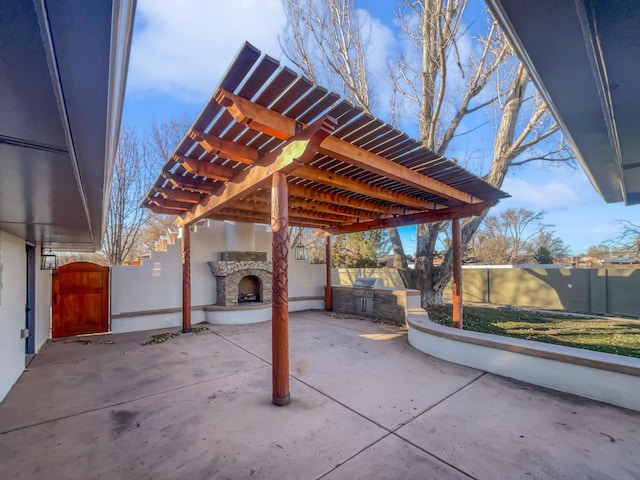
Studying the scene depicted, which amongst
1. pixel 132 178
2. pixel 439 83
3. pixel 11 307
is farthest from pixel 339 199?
pixel 132 178

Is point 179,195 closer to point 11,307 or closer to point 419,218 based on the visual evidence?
point 11,307

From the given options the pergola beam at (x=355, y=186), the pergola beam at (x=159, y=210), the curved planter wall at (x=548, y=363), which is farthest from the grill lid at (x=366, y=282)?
the pergola beam at (x=159, y=210)

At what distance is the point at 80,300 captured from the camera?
6.65 meters

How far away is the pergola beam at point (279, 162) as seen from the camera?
8.75ft

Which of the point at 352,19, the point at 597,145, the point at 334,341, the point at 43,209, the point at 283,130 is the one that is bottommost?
the point at 334,341

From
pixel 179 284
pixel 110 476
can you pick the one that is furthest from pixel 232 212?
pixel 110 476

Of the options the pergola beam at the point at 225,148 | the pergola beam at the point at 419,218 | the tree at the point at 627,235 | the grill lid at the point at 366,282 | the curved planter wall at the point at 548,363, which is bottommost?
the curved planter wall at the point at 548,363

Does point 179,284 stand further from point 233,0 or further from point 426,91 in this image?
point 426,91

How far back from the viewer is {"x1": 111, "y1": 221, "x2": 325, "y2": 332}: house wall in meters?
6.69

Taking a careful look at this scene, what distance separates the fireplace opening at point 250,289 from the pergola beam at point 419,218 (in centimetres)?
248

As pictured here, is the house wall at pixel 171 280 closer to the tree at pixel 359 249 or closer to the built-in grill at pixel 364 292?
the built-in grill at pixel 364 292

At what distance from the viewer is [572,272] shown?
9.26 m

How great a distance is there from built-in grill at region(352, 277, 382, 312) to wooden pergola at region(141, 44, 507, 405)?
246cm

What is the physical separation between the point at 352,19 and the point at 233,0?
5.52 metres
